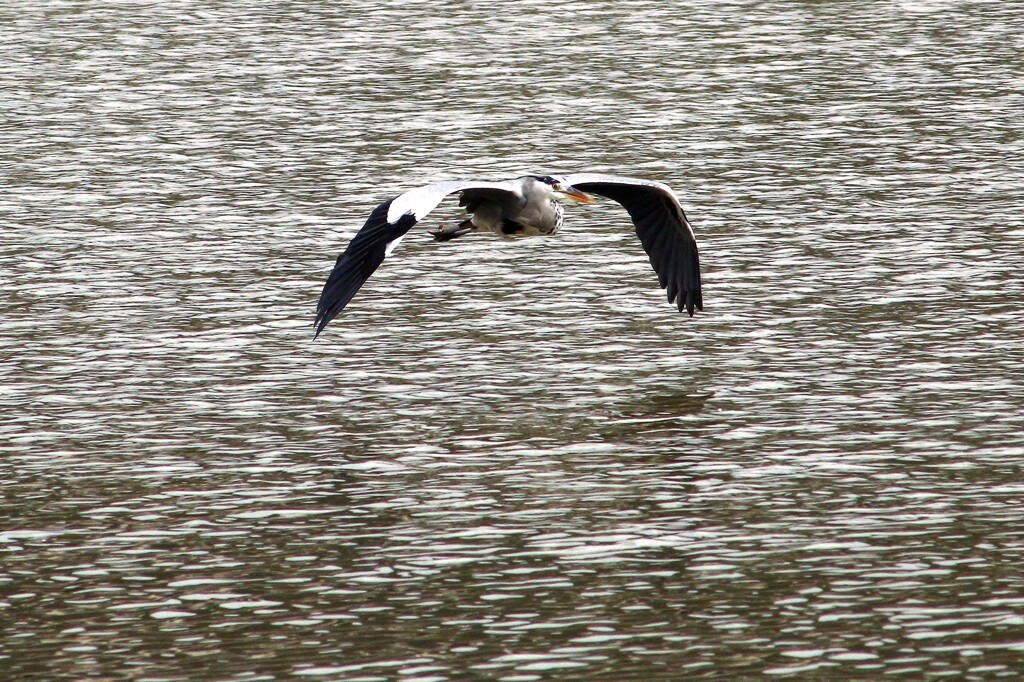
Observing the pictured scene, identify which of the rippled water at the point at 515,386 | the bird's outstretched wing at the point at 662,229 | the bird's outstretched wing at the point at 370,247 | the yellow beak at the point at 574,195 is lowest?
the rippled water at the point at 515,386

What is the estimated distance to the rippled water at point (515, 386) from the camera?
9.73m

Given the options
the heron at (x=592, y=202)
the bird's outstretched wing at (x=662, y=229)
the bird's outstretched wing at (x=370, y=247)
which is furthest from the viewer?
the bird's outstretched wing at (x=662, y=229)

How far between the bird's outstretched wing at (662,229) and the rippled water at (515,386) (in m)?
0.34

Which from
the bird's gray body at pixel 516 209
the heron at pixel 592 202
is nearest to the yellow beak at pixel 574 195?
the heron at pixel 592 202

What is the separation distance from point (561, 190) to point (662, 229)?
0.94 m

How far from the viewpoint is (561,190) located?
1516 centimetres

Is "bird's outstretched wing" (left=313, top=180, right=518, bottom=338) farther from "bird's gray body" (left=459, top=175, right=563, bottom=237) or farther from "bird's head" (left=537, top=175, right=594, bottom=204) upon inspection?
"bird's head" (left=537, top=175, right=594, bottom=204)

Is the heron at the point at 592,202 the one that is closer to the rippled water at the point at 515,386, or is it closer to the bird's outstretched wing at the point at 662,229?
the bird's outstretched wing at the point at 662,229

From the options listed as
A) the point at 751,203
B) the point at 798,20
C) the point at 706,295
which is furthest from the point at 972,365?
the point at 798,20

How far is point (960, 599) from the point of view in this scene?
988 centimetres

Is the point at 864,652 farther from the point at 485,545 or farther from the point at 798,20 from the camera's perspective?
the point at 798,20

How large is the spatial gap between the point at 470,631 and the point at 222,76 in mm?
18084

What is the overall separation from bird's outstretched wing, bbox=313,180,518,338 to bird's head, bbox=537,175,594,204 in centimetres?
164

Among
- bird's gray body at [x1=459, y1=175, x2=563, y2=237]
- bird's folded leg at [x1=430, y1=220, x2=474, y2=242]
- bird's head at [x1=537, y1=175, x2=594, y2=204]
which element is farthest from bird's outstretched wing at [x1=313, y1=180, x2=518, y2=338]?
bird's head at [x1=537, y1=175, x2=594, y2=204]
